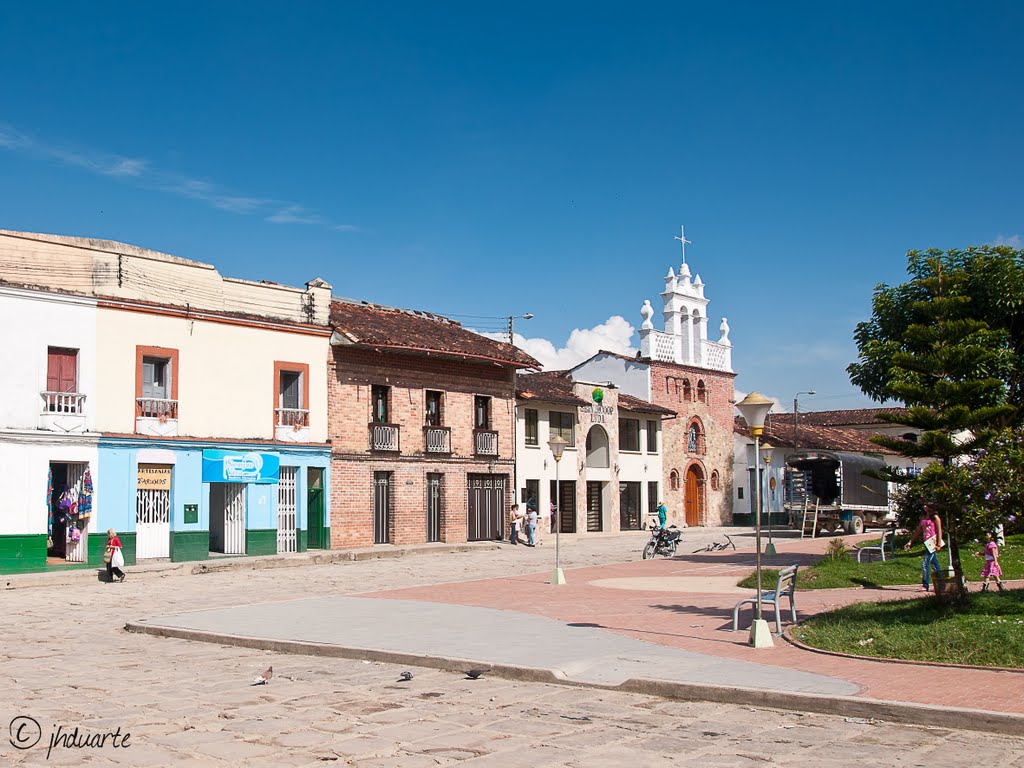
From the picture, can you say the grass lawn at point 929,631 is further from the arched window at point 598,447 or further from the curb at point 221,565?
the arched window at point 598,447

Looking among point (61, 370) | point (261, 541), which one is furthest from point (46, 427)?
point (261, 541)

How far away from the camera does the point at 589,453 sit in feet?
153

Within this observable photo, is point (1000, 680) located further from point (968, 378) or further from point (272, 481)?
point (272, 481)

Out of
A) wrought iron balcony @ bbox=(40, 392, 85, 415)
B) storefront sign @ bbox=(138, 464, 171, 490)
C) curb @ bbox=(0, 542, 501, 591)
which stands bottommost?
curb @ bbox=(0, 542, 501, 591)

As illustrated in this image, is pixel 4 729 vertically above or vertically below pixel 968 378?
below

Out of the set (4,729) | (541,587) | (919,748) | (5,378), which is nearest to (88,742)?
(4,729)

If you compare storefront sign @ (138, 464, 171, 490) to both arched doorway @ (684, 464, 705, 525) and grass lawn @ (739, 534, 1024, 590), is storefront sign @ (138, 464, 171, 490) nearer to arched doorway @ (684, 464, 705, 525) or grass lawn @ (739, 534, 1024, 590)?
grass lawn @ (739, 534, 1024, 590)

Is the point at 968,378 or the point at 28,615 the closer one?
the point at 968,378

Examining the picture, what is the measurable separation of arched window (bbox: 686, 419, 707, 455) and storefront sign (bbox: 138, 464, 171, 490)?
30676mm

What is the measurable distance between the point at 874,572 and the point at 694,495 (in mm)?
33287

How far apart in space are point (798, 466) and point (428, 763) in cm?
3930

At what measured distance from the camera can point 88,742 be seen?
7.96 metres

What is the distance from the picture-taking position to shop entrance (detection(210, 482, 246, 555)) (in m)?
29.4

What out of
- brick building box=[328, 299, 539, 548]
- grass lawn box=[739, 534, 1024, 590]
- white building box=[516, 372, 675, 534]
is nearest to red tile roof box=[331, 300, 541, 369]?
brick building box=[328, 299, 539, 548]
